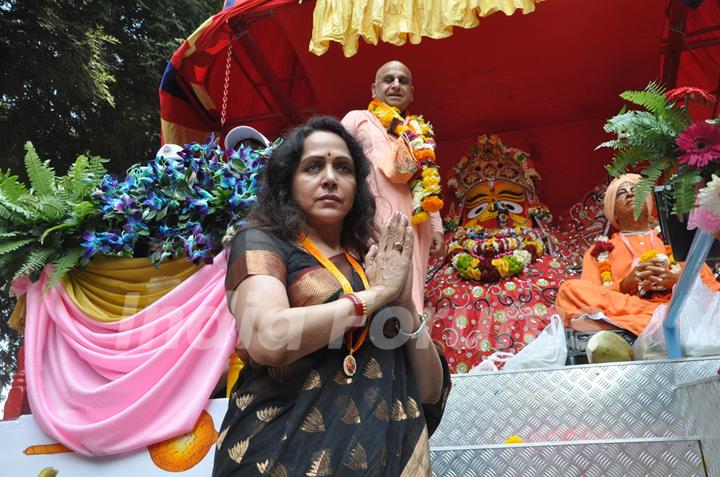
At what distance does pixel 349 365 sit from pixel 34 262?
2.22 m

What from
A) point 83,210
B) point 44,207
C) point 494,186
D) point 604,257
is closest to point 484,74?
point 494,186

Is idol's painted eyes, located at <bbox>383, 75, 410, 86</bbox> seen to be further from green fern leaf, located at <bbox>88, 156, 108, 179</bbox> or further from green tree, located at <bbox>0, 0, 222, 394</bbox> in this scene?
green tree, located at <bbox>0, 0, 222, 394</bbox>

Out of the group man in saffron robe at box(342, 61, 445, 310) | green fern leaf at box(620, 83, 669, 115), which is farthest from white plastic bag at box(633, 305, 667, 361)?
green fern leaf at box(620, 83, 669, 115)

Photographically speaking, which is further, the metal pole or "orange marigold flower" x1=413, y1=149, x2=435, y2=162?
"orange marigold flower" x1=413, y1=149, x2=435, y2=162

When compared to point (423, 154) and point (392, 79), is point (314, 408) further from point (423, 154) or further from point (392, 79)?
point (392, 79)

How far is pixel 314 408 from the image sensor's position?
1.58m

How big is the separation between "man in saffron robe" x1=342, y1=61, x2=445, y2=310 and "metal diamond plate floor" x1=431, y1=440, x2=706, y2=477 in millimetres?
1421

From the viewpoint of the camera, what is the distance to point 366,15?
203 inches

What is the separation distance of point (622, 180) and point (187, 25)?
24.4 ft

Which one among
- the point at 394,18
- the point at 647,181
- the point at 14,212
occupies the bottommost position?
the point at 647,181

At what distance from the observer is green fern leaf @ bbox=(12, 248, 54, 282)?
10.9 ft

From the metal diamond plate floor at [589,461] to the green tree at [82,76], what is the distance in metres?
7.11

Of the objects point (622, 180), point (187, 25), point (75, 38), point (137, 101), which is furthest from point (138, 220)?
point (187, 25)

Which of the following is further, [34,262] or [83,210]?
[83,210]
